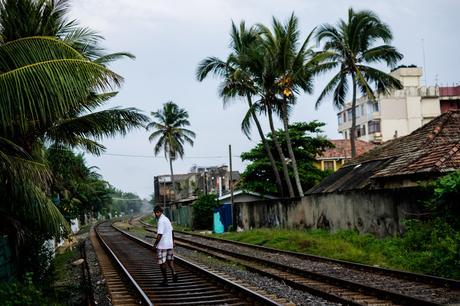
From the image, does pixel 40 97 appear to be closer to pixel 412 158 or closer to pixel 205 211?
pixel 412 158

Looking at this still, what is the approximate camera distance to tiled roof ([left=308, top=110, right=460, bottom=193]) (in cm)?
1655

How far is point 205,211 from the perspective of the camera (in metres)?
40.5

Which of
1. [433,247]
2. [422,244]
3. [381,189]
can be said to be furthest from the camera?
[381,189]

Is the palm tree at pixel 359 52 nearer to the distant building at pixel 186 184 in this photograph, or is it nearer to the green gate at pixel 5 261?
the green gate at pixel 5 261

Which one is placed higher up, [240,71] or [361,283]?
[240,71]

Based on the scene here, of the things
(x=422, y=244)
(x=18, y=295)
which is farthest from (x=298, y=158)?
(x=18, y=295)

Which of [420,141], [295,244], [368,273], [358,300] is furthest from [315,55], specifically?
[358,300]

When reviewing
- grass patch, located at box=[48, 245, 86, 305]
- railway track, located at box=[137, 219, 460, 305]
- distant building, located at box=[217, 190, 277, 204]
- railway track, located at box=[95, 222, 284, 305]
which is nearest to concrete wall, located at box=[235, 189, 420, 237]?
railway track, located at box=[137, 219, 460, 305]

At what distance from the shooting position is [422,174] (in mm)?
16500

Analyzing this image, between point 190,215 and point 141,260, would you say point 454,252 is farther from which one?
point 190,215

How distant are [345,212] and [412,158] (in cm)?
304

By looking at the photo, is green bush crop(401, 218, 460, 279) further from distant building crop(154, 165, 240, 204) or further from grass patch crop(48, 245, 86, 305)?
distant building crop(154, 165, 240, 204)

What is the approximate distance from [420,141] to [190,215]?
2624 cm

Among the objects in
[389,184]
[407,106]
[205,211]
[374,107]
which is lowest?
[205,211]
